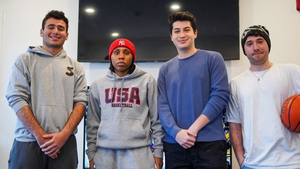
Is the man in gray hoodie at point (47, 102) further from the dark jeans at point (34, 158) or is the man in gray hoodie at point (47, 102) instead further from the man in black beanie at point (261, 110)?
the man in black beanie at point (261, 110)

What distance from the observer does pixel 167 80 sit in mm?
1766

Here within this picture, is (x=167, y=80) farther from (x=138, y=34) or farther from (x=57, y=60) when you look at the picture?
(x=138, y=34)

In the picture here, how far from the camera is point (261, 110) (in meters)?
1.60

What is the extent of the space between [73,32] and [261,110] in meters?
2.67

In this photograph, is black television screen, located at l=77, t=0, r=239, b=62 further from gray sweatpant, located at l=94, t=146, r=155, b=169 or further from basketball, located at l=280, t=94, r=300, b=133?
gray sweatpant, located at l=94, t=146, r=155, b=169

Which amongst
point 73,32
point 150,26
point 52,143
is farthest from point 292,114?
point 73,32

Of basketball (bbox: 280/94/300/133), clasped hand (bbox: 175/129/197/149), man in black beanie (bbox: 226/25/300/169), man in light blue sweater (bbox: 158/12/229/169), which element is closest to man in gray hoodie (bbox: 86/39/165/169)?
man in light blue sweater (bbox: 158/12/229/169)

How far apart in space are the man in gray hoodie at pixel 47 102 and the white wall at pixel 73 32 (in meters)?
1.48

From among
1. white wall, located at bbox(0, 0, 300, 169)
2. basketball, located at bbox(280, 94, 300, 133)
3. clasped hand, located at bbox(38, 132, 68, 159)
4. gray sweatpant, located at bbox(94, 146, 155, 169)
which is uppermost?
white wall, located at bbox(0, 0, 300, 169)

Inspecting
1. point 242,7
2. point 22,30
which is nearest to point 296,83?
point 242,7

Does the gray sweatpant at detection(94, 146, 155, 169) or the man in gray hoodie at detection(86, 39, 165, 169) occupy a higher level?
the man in gray hoodie at detection(86, 39, 165, 169)

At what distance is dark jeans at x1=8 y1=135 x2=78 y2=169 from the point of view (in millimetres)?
1474

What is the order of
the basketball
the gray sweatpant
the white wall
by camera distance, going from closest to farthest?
the basketball → the gray sweatpant → the white wall

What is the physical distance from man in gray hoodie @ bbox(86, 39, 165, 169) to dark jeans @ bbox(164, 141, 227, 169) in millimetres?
159
